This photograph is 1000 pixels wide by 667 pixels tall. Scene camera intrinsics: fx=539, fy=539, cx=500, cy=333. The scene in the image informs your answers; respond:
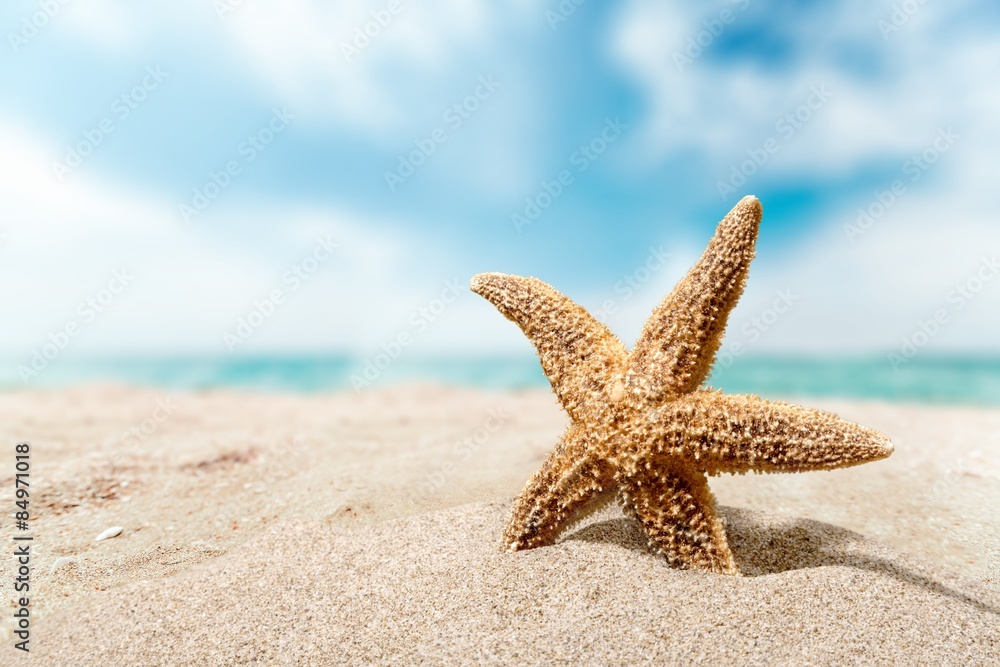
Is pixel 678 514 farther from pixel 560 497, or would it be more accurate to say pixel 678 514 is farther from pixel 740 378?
pixel 740 378

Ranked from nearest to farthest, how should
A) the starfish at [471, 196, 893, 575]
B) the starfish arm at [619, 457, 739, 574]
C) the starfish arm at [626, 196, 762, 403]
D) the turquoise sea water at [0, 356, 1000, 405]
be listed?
the starfish at [471, 196, 893, 575], the starfish arm at [619, 457, 739, 574], the starfish arm at [626, 196, 762, 403], the turquoise sea water at [0, 356, 1000, 405]

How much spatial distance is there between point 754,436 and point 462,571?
5.81 feet

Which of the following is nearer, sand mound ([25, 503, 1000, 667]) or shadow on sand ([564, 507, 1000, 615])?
sand mound ([25, 503, 1000, 667])

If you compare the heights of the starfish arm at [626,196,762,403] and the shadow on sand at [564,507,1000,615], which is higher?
the starfish arm at [626,196,762,403]

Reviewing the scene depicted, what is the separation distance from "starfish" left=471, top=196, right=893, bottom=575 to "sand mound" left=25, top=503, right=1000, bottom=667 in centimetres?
23

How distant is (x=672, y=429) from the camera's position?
9.85 feet

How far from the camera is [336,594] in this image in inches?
116

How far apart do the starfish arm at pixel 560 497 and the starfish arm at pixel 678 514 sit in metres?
0.17

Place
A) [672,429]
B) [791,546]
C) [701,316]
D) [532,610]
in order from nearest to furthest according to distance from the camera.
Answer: [532,610] → [672,429] → [701,316] → [791,546]

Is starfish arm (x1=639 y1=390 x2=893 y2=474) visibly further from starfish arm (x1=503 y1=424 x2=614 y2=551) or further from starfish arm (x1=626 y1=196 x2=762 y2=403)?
starfish arm (x1=503 y1=424 x2=614 y2=551)

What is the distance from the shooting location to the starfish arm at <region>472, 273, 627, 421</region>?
10.8ft

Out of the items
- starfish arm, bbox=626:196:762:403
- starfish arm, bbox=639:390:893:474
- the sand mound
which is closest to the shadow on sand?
the sand mound

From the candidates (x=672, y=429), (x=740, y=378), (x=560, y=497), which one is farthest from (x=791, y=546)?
(x=740, y=378)

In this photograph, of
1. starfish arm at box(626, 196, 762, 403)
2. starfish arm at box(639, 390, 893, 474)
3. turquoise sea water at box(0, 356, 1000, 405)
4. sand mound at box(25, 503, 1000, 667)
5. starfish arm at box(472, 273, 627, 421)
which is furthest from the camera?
turquoise sea water at box(0, 356, 1000, 405)
